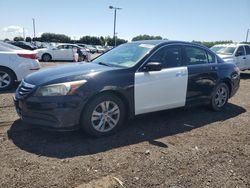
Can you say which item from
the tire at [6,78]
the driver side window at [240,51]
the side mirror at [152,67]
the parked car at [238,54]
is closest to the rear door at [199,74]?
the side mirror at [152,67]

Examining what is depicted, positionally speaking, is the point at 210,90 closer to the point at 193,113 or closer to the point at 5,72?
the point at 193,113

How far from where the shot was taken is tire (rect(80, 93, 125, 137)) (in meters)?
4.52

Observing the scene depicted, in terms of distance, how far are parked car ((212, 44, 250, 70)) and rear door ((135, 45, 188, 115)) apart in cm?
945

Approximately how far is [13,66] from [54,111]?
4.63 m

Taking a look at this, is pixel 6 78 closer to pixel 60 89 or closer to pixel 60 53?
pixel 60 89

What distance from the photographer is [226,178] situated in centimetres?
362

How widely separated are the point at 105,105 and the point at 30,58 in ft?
15.0

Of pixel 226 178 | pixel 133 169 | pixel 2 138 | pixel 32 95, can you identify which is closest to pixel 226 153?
pixel 226 178

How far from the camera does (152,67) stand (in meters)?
5.07

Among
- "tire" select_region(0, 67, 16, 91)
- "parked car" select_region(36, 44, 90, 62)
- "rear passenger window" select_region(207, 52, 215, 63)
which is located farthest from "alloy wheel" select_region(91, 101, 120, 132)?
"parked car" select_region(36, 44, 90, 62)

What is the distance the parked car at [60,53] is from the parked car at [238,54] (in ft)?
34.2

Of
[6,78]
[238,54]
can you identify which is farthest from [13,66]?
[238,54]

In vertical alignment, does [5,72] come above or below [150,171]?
above

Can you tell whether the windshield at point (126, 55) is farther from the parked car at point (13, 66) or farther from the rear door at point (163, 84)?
the parked car at point (13, 66)
